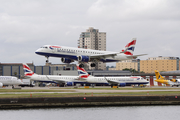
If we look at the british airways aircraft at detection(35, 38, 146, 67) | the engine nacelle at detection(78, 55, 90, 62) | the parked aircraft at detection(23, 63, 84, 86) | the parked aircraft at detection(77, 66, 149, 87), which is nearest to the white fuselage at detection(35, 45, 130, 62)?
the british airways aircraft at detection(35, 38, 146, 67)

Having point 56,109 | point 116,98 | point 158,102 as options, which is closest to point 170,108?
point 158,102

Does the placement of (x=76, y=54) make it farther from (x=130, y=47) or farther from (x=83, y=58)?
(x=130, y=47)

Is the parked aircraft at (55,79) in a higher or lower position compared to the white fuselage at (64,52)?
lower

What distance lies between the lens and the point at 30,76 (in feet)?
395

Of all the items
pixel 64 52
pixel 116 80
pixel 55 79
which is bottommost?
pixel 116 80

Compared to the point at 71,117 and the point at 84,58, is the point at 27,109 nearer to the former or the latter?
the point at 71,117

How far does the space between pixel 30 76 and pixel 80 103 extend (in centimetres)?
6238

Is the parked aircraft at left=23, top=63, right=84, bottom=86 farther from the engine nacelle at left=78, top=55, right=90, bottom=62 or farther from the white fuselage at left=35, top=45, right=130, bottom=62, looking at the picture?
the engine nacelle at left=78, top=55, right=90, bottom=62

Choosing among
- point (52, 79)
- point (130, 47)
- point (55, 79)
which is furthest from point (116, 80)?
point (130, 47)

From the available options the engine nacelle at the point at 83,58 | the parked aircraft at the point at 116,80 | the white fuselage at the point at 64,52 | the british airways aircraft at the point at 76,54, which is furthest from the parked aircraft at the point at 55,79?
the engine nacelle at the point at 83,58

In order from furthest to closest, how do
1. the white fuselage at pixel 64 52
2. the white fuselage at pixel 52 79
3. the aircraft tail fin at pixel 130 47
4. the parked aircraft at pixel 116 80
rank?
the white fuselage at pixel 52 79, the parked aircraft at pixel 116 80, the aircraft tail fin at pixel 130 47, the white fuselage at pixel 64 52

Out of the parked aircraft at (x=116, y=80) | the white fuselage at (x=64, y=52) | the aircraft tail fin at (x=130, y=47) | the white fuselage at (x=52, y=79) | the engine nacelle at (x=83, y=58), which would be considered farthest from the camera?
the white fuselage at (x=52, y=79)

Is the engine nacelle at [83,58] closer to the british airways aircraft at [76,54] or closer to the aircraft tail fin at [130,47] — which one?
the british airways aircraft at [76,54]

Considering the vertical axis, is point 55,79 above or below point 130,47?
below
